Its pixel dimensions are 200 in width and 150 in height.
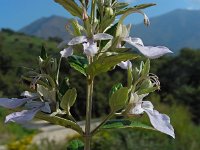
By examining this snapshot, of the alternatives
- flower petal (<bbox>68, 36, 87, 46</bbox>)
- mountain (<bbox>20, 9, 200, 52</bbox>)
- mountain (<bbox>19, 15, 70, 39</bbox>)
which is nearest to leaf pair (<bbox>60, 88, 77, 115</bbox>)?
flower petal (<bbox>68, 36, 87, 46</bbox>)

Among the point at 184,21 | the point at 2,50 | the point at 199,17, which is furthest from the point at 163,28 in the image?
→ the point at 2,50

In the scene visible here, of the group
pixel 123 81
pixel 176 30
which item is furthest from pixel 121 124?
pixel 176 30

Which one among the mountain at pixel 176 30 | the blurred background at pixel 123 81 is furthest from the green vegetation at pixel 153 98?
the mountain at pixel 176 30

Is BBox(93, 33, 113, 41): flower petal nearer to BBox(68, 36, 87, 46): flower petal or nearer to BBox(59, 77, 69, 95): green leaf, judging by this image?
BBox(68, 36, 87, 46): flower petal

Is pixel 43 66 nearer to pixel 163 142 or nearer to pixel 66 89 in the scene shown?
pixel 66 89

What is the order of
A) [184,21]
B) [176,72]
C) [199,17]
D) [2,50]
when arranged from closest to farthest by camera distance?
[176,72], [2,50], [199,17], [184,21]

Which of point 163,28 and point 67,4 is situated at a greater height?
point 67,4
